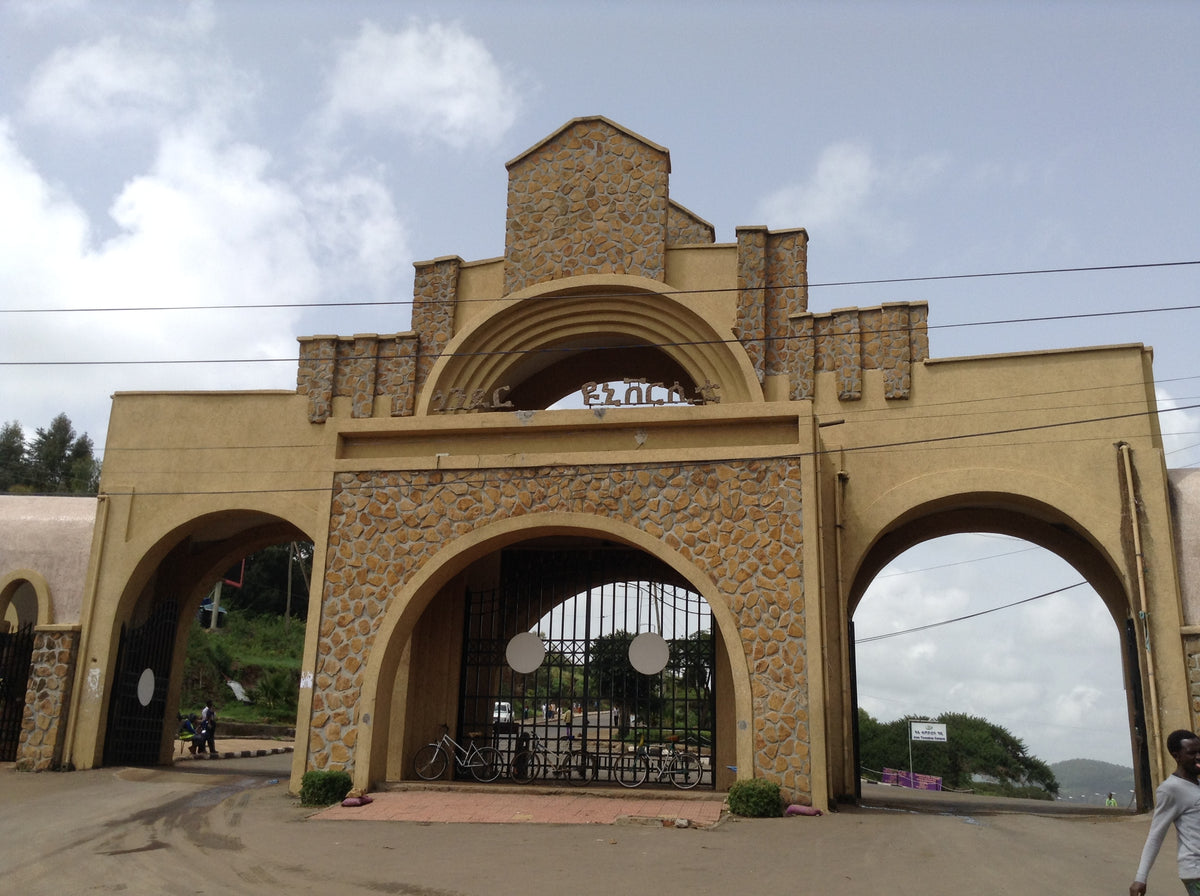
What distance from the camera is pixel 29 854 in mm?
10258

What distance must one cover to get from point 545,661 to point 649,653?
1.63m

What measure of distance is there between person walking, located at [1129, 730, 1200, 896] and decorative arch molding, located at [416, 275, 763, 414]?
10.7 meters

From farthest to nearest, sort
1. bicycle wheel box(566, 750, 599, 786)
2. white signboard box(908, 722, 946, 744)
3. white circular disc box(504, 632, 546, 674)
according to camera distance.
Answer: white signboard box(908, 722, 946, 744), white circular disc box(504, 632, 546, 674), bicycle wheel box(566, 750, 599, 786)

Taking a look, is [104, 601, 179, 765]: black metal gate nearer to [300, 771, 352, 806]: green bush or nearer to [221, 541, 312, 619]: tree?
[300, 771, 352, 806]: green bush

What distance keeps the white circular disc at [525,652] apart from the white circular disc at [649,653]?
1.42 meters

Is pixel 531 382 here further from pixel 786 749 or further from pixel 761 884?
pixel 761 884

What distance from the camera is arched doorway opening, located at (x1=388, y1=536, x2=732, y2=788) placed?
1473 cm

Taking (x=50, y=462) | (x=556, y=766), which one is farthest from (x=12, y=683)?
(x=50, y=462)

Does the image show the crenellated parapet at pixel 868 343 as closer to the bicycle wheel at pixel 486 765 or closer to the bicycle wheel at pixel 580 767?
the bicycle wheel at pixel 580 767

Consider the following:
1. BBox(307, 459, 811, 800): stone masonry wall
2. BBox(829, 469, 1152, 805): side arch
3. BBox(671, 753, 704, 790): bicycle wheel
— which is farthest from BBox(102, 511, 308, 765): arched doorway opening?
BBox(829, 469, 1152, 805): side arch

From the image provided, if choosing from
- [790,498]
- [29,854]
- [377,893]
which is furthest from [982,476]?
[29,854]

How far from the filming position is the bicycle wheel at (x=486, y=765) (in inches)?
583

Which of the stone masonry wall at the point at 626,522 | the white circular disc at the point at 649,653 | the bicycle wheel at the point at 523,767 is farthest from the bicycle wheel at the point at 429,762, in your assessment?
the white circular disc at the point at 649,653

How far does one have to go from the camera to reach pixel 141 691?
17484 millimetres
